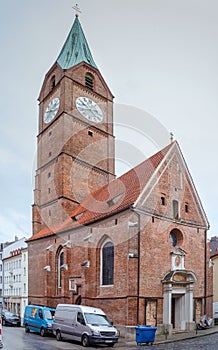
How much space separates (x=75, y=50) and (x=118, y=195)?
21523 millimetres

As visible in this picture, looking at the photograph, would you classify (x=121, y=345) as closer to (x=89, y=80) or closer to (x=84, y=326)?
(x=84, y=326)

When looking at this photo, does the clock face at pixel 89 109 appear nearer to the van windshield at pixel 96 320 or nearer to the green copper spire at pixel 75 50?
the green copper spire at pixel 75 50

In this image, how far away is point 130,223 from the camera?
22.5m

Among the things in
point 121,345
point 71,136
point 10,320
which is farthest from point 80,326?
point 71,136

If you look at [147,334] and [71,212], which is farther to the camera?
[71,212]

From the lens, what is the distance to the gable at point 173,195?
24.0 meters

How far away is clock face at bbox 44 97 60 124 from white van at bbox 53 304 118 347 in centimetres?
2240

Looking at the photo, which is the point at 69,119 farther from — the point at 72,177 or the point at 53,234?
the point at 53,234

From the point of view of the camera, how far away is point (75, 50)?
42.1 metres

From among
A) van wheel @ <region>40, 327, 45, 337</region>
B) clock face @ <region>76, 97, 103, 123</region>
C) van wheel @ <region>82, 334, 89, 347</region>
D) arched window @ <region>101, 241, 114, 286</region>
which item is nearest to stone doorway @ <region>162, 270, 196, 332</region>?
arched window @ <region>101, 241, 114, 286</region>

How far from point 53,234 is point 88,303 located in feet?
29.7

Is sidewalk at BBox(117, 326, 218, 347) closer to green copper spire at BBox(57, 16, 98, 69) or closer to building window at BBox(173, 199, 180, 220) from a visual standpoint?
building window at BBox(173, 199, 180, 220)

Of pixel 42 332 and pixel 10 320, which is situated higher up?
pixel 42 332

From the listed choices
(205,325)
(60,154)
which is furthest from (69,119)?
(205,325)
